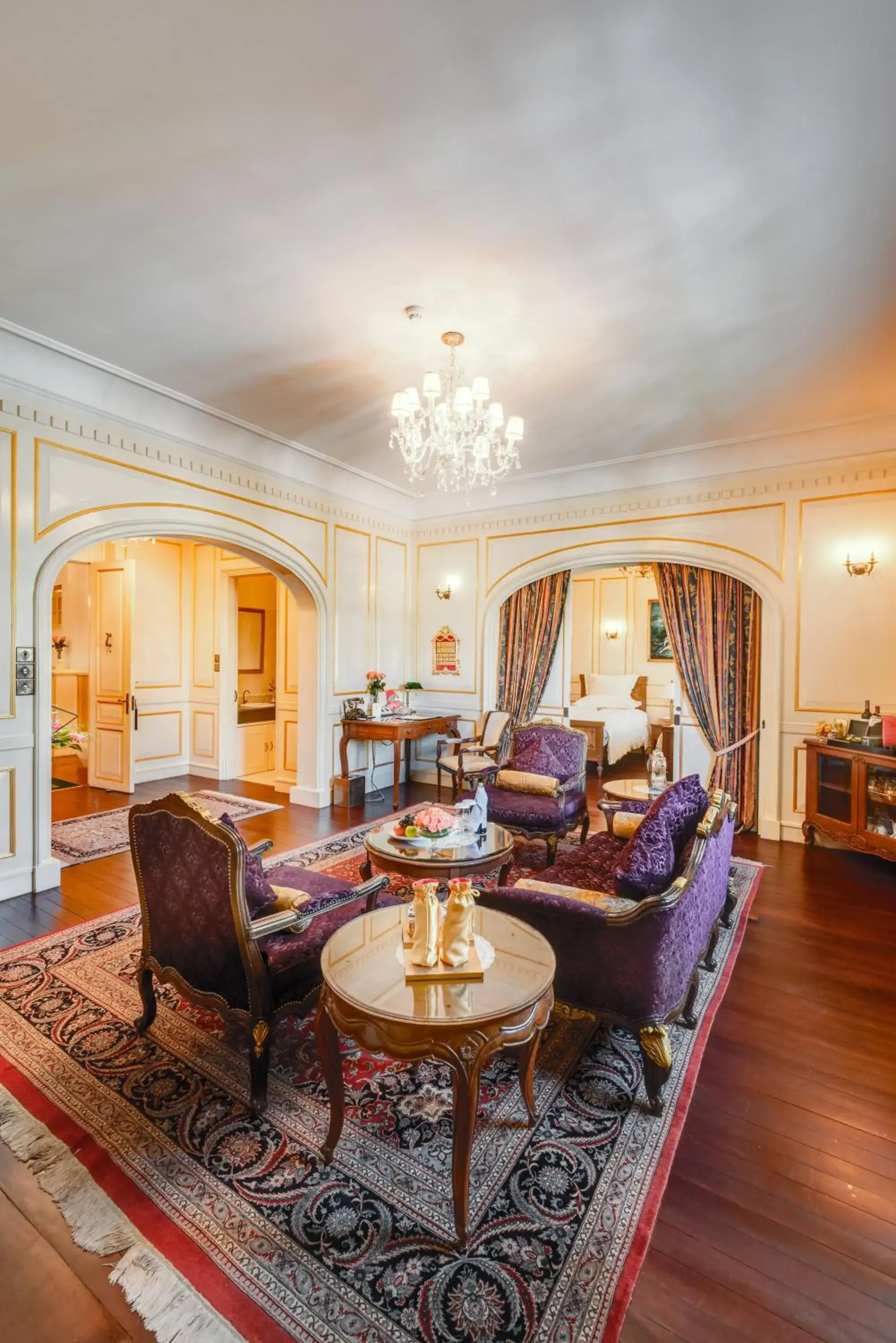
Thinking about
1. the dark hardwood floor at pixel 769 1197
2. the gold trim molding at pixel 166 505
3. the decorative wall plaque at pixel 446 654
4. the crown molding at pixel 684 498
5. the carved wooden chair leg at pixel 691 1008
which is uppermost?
the crown molding at pixel 684 498

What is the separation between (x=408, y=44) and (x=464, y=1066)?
114 inches

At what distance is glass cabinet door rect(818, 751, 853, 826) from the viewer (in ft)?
14.5

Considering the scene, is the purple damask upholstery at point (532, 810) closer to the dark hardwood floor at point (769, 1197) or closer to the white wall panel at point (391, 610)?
the dark hardwood floor at point (769, 1197)

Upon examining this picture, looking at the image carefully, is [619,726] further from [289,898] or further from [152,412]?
[289,898]

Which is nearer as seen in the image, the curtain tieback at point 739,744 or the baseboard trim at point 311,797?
the curtain tieback at point 739,744

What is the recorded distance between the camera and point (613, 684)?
9578 mm

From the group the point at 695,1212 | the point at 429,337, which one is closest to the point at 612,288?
the point at 429,337

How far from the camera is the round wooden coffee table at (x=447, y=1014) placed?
1.53m

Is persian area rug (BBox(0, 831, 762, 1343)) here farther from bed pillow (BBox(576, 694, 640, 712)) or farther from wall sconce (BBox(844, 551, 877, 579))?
bed pillow (BBox(576, 694, 640, 712))

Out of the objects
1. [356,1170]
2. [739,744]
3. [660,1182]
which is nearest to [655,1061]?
[660,1182]

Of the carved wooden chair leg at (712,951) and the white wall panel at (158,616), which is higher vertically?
the white wall panel at (158,616)

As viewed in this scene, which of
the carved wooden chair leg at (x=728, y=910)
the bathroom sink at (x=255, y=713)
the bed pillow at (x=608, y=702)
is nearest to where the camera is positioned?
the carved wooden chair leg at (x=728, y=910)

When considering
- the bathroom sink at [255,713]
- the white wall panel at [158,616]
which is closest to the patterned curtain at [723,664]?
the bathroom sink at [255,713]

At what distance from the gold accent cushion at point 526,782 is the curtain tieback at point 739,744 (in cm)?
178
